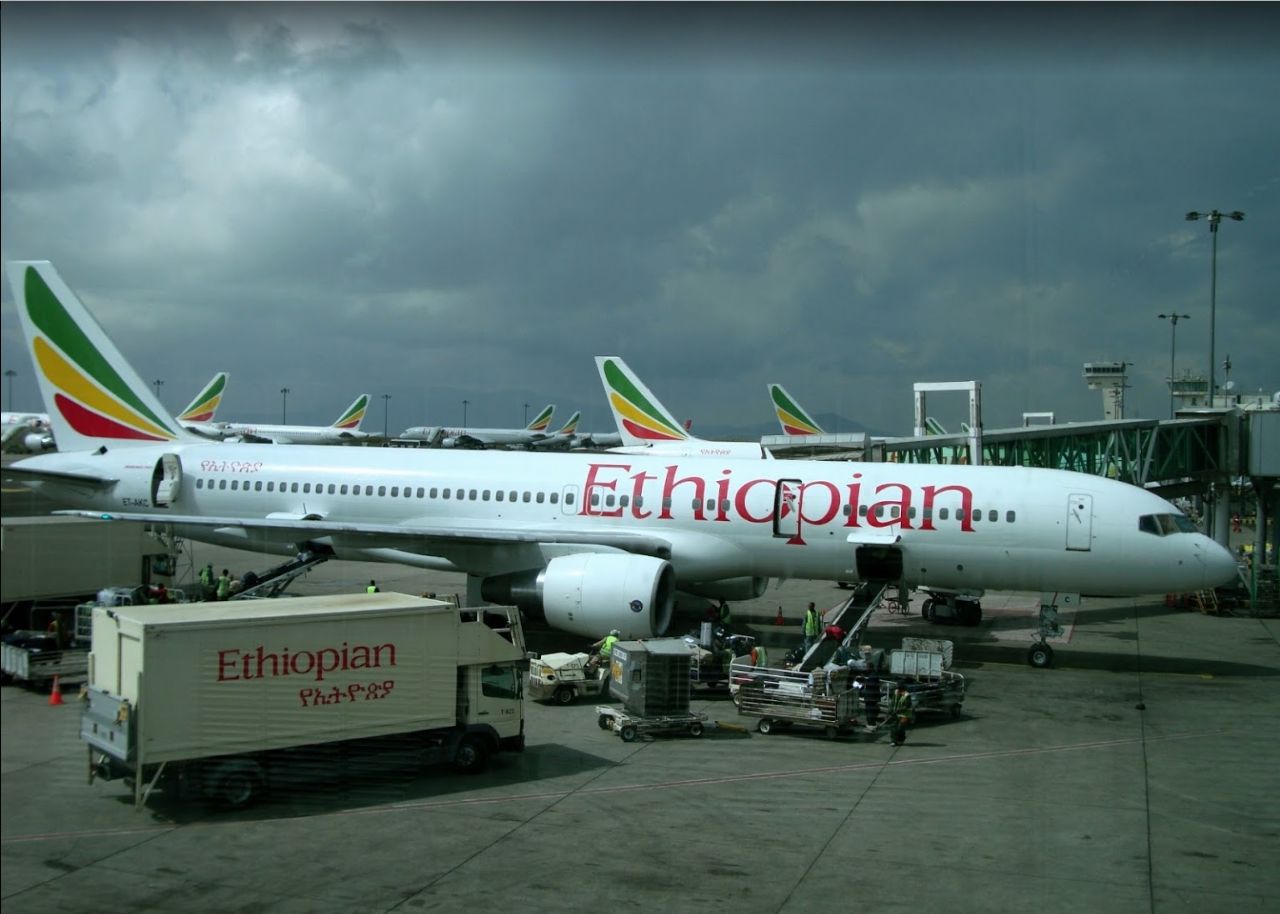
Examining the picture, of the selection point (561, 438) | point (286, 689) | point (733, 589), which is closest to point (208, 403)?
point (286, 689)

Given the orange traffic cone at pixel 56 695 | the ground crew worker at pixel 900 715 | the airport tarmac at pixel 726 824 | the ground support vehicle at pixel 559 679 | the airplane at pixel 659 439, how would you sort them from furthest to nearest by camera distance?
the airplane at pixel 659 439
the ground support vehicle at pixel 559 679
the ground crew worker at pixel 900 715
the airport tarmac at pixel 726 824
the orange traffic cone at pixel 56 695

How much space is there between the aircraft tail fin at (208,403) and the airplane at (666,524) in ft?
20.3

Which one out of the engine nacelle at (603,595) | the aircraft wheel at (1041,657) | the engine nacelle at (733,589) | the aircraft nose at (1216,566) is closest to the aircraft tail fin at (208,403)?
the engine nacelle at (603,595)

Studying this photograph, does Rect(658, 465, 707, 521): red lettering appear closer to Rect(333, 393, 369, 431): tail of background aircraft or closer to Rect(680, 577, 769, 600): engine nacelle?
Rect(680, 577, 769, 600): engine nacelle

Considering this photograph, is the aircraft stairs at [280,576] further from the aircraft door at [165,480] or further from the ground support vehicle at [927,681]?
the ground support vehicle at [927,681]

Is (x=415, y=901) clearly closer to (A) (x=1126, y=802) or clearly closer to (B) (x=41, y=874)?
(B) (x=41, y=874)

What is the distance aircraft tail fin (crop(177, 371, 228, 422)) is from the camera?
25.6ft

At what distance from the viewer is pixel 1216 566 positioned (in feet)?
58.4

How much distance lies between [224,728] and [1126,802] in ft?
26.8

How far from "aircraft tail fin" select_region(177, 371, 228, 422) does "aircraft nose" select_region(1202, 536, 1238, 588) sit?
15857 millimetres

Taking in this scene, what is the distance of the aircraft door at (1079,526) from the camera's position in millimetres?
17781

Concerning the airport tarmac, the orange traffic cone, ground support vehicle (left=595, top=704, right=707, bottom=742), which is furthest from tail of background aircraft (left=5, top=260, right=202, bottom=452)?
ground support vehicle (left=595, top=704, right=707, bottom=742)

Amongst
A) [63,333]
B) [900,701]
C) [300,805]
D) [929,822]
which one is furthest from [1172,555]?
[63,333]

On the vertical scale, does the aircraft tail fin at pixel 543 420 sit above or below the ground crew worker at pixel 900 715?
above
